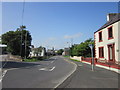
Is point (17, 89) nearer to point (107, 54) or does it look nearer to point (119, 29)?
point (119, 29)

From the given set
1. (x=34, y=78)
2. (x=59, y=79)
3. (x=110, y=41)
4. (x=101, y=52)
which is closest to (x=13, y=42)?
(x=101, y=52)

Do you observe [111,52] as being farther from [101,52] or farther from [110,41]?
[101,52]

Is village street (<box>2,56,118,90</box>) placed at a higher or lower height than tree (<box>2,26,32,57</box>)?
lower

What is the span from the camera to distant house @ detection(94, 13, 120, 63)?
17.6m

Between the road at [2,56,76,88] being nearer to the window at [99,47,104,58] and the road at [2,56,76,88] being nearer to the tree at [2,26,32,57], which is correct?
the window at [99,47,104,58]

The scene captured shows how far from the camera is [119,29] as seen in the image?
685 inches

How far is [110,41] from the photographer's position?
19484 millimetres

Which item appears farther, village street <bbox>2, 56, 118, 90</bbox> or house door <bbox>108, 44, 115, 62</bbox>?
house door <bbox>108, 44, 115, 62</bbox>

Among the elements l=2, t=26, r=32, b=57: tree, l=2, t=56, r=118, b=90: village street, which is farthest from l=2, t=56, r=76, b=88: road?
l=2, t=26, r=32, b=57: tree

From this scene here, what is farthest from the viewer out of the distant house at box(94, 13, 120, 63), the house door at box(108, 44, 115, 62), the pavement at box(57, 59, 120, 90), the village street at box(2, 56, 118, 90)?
the house door at box(108, 44, 115, 62)

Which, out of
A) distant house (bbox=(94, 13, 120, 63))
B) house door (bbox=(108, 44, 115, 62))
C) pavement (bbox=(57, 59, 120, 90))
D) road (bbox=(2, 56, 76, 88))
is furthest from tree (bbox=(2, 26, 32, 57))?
pavement (bbox=(57, 59, 120, 90))

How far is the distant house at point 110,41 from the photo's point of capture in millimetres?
17638

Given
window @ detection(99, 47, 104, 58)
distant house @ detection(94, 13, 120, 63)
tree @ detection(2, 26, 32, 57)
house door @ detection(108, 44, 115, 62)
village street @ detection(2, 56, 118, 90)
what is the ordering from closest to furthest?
village street @ detection(2, 56, 118, 90) < distant house @ detection(94, 13, 120, 63) < house door @ detection(108, 44, 115, 62) < window @ detection(99, 47, 104, 58) < tree @ detection(2, 26, 32, 57)

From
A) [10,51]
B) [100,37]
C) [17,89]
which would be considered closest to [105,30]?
[100,37]
